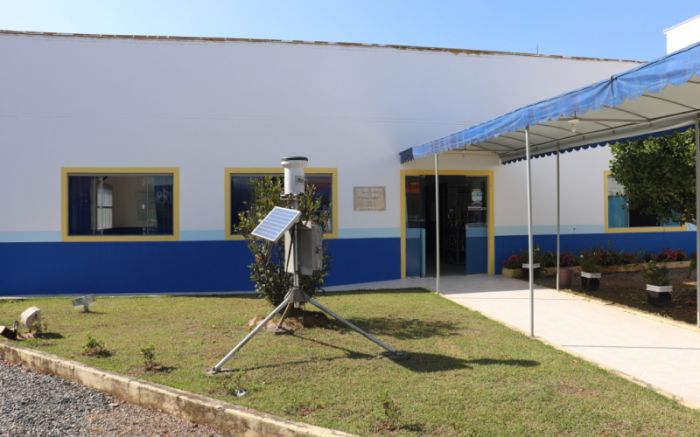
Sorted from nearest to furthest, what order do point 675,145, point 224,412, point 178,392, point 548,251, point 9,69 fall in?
point 224,412
point 178,392
point 675,145
point 9,69
point 548,251

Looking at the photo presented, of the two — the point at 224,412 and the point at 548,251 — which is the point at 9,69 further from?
the point at 548,251

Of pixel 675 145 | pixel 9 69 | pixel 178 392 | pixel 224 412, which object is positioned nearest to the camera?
pixel 224 412

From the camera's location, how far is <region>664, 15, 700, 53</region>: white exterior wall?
15.5 metres

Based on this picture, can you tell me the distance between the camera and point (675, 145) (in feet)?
26.0

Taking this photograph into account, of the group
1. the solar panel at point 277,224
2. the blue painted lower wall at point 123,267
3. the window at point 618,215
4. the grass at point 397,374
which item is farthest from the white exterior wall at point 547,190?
the solar panel at point 277,224

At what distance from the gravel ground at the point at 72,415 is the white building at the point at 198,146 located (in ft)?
17.3

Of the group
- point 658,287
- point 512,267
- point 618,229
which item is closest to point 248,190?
point 512,267

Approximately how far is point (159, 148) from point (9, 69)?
3148mm

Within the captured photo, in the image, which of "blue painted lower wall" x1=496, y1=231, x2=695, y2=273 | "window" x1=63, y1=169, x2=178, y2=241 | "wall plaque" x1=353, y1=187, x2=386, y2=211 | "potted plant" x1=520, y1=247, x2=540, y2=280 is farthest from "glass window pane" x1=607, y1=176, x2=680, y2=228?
"window" x1=63, y1=169, x2=178, y2=241

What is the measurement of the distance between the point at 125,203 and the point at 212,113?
2.39m

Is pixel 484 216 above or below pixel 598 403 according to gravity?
above

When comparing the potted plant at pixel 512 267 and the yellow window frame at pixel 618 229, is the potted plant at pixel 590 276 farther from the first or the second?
the yellow window frame at pixel 618 229

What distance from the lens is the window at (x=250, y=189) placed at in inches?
411

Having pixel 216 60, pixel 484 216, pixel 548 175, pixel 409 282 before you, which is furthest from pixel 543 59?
pixel 216 60
